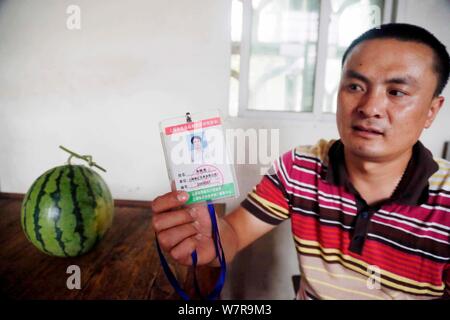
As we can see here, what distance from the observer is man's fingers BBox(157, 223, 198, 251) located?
2.07 feet

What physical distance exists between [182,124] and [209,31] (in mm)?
808

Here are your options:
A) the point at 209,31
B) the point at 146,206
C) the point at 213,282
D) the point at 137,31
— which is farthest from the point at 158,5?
the point at 213,282

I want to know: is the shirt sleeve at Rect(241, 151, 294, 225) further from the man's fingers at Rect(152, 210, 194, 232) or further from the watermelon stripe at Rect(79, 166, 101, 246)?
the watermelon stripe at Rect(79, 166, 101, 246)

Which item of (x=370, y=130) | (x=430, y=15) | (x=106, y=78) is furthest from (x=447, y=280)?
(x=106, y=78)

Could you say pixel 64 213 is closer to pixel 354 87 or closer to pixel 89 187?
pixel 89 187

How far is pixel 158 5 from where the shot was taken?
119 centimetres

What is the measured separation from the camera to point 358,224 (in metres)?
0.77

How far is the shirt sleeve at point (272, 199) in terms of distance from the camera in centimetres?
92

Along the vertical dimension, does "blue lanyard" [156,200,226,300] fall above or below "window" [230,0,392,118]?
below

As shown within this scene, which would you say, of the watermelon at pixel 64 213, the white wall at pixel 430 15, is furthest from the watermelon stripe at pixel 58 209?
the white wall at pixel 430 15

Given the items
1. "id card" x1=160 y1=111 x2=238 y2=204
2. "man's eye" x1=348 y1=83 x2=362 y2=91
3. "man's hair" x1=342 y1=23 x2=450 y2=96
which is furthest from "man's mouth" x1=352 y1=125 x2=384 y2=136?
"id card" x1=160 y1=111 x2=238 y2=204

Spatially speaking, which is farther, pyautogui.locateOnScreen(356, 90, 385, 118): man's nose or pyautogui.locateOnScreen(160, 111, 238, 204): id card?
pyautogui.locateOnScreen(356, 90, 385, 118): man's nose
